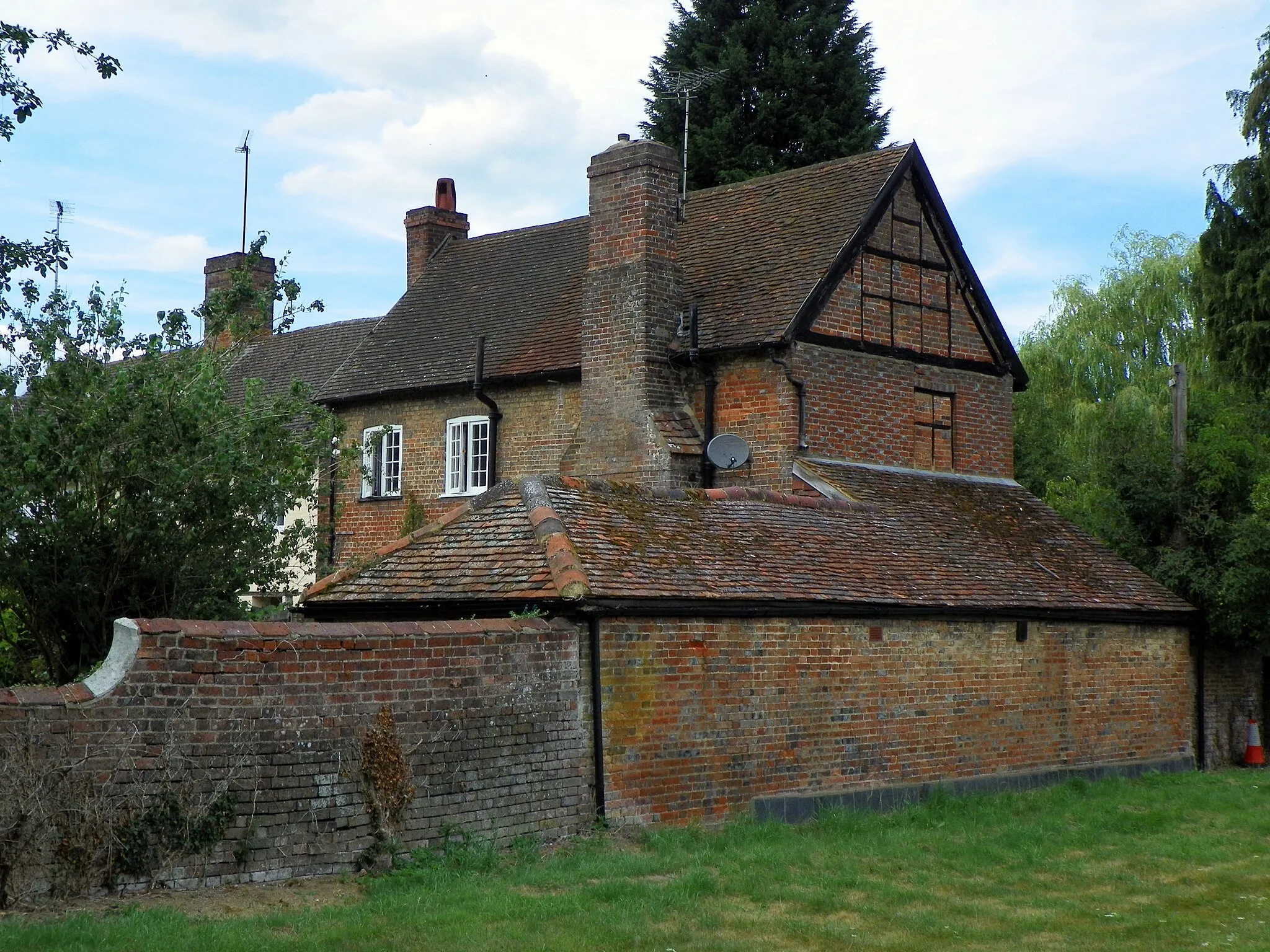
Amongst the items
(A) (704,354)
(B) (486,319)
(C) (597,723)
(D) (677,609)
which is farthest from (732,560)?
(B) (486,319)

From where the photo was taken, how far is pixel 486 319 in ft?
87.8

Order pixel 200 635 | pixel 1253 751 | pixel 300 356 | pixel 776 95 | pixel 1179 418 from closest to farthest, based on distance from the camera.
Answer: pixel 200 635
pixel 1253 751
pixel 1179 418
pixel 300 356
pixel 776 95

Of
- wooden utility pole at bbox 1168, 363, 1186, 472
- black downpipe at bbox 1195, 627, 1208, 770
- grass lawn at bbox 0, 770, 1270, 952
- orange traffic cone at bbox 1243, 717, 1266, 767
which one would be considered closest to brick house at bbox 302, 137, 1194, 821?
black downpipe at bbox 1195, 627, 1208, 770

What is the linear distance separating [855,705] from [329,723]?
687 centimetres

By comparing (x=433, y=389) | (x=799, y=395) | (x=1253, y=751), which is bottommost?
(x=1253, y=751)

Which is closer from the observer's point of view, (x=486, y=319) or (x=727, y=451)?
(x=727, y=451)

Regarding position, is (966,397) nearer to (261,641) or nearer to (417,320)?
(417,320)

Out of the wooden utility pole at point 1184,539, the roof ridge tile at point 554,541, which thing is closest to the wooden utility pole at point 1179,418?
the wooden utility pole at point 1184,539

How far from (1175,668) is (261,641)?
14778 millimetres

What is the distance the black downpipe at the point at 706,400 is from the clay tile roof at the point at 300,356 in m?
12.8

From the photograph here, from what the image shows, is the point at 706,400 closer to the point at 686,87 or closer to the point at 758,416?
the point at 758,416

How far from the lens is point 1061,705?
19.1 metres

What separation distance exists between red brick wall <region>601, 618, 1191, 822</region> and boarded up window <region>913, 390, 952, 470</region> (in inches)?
177

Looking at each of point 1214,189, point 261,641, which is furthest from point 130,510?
point 1214,189
